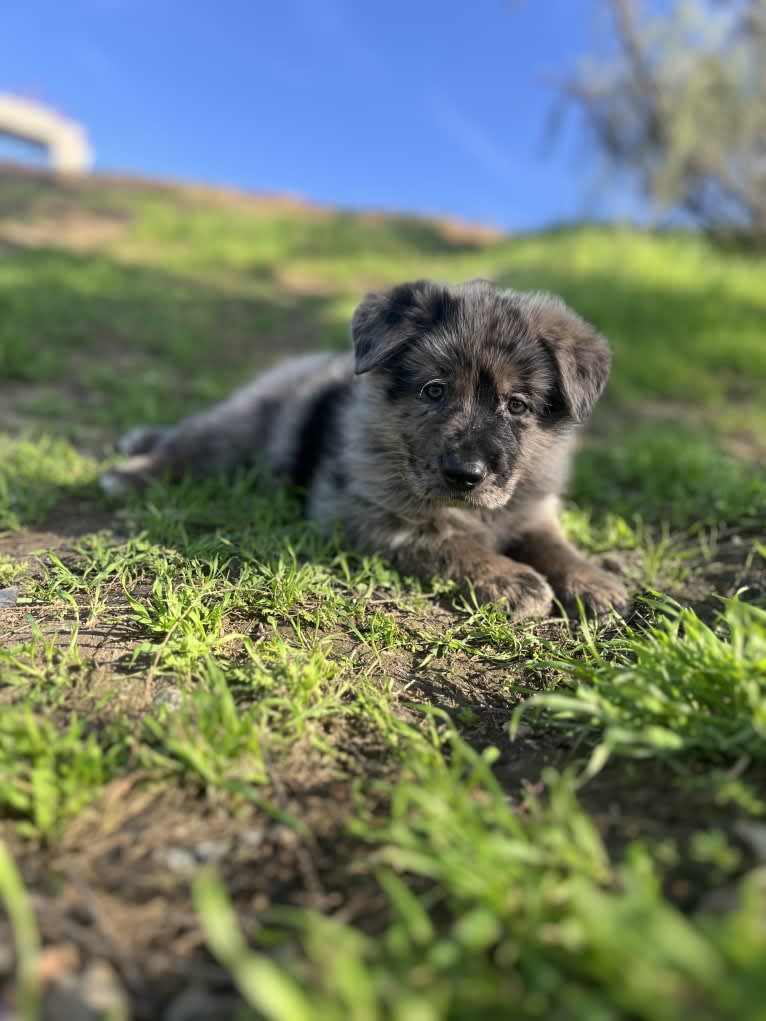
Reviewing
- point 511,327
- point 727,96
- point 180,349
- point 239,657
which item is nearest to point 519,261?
point 727,96

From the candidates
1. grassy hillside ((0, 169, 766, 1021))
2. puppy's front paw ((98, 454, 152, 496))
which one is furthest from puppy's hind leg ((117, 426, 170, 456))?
puppy's front paw ((98, 454, 152, 496))

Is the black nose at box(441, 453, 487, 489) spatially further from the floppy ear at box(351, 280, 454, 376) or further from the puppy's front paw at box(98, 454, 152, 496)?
the puppy's front paw at box(98, 454, 152, 496)

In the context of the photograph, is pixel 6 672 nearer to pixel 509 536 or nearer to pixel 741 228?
pixel 509 536

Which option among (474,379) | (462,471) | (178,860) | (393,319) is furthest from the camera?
(393,319)

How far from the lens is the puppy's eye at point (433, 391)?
9.68 feet

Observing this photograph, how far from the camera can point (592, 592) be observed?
2.83 metres

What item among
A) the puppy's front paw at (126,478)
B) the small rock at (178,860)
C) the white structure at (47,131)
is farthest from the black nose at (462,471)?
the white structure at (47,131)

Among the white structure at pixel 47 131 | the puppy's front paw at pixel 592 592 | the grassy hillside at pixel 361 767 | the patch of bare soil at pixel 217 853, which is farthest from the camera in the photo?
the white structure at pixel 47 131

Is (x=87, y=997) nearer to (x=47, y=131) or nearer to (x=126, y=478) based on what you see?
(x=126, y=478)

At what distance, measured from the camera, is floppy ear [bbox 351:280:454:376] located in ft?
9.54

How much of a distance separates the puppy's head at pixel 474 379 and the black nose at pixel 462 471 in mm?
25

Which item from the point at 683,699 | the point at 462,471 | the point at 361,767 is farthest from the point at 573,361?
the point at 361,767

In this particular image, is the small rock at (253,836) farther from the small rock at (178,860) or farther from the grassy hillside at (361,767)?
the small rock at (178,860)

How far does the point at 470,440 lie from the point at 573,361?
611 mm
